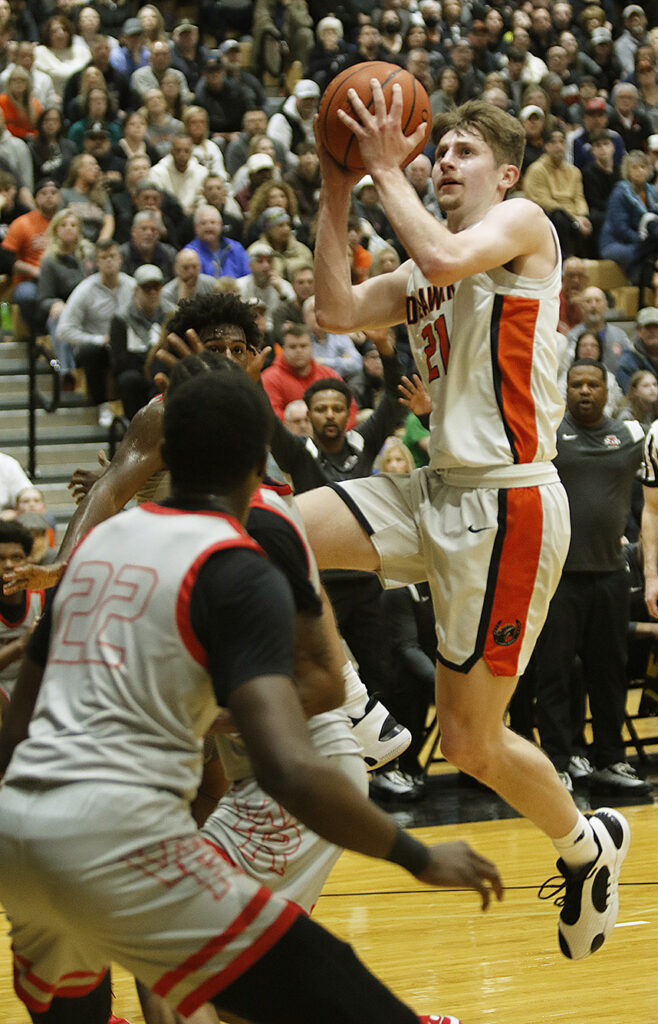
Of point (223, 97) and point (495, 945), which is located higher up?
point (223, 97)

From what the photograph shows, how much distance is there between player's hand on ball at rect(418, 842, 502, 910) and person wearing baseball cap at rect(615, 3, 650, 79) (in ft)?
47.9

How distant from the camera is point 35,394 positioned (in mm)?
9734

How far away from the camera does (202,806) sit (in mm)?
3777

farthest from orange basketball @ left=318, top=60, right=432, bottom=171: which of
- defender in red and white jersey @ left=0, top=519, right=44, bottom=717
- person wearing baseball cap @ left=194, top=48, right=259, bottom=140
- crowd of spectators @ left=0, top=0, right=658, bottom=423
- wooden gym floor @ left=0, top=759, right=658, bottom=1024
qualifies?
person wearing baseball cap @ left=194, top=48, right=259, bottom=140

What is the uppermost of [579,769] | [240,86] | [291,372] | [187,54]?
[187,54]

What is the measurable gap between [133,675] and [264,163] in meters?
9.82

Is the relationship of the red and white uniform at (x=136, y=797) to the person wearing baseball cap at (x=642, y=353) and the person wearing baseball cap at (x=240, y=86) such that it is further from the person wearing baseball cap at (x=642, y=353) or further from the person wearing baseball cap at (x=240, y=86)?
the person wearing baseball cap at (x=240, y=86)

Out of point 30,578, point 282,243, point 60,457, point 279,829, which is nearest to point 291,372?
point 60,457

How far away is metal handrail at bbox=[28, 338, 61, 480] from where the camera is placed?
9320 millimetres

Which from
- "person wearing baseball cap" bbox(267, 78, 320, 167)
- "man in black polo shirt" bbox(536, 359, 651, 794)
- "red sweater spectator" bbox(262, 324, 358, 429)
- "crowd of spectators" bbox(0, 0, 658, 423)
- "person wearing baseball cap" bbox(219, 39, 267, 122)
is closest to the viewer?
"man in black polo shirt" bbox(536, 359, 651, 794)

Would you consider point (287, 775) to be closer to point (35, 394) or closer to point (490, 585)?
point (490, 585)

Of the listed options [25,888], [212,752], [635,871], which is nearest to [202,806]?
[212,752]

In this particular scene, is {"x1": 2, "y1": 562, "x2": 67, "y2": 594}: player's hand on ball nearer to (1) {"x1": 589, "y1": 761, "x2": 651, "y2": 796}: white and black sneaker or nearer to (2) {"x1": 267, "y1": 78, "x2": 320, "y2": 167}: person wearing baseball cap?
(1) {"x1": 589, "y1": 761, "x2": 651, "y2": 796}: white and black sneaker

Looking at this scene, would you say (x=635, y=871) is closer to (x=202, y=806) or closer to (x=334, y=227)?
(x=202, y=806)
